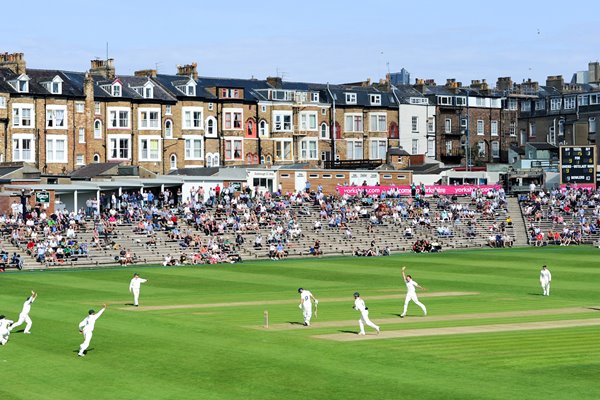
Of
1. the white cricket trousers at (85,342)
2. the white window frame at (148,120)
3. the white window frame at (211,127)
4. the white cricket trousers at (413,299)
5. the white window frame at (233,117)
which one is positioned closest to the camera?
the white cricket trousers at (85,342)

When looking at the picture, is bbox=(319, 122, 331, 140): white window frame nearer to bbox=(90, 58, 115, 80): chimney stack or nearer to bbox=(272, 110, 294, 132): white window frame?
bbox=(272, 110, 294, 132): white window frame

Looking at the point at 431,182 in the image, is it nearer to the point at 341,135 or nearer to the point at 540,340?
the point at 341,135

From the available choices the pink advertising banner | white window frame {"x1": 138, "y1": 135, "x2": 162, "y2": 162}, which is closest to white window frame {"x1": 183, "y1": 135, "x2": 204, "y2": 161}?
white window frame {"x1": 138, "y1": 135, "x2": 162, "y2": 162}

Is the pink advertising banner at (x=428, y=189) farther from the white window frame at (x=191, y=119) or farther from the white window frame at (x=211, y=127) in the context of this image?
the white window frame at (x=191, y=119)

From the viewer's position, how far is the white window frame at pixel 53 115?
11038 centimetres

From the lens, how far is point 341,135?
5276 inches

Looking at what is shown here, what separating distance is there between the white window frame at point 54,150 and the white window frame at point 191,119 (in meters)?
13.9

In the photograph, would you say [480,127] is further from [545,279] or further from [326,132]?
[545,279]

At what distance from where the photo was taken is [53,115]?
4355 inches

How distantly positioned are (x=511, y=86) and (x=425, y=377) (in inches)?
5074

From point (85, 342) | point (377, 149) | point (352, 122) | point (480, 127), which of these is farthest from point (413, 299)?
point (480, 127)

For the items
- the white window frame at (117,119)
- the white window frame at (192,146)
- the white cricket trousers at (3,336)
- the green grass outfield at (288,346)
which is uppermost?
the white window frame at (117,119)

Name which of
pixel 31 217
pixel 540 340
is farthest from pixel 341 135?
pixel 540 340

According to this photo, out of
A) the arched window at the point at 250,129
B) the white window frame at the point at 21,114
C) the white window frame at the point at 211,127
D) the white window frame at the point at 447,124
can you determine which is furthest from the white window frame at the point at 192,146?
the white window frame at the point at 447,124
